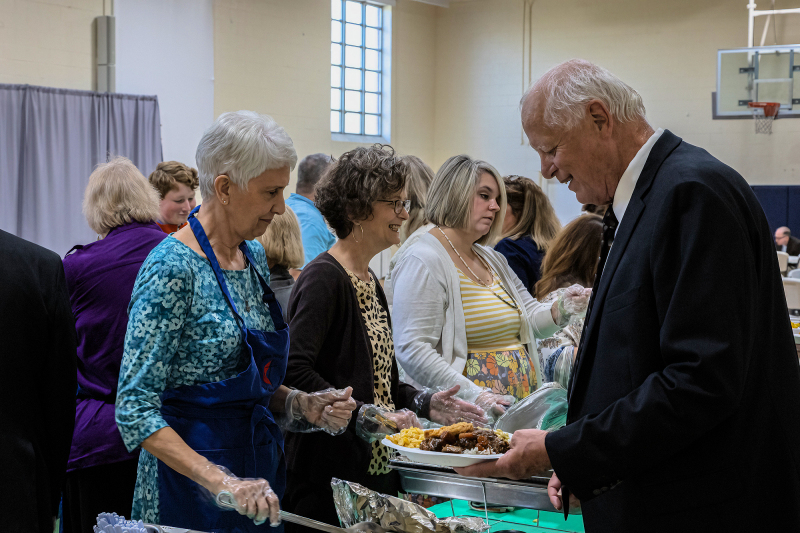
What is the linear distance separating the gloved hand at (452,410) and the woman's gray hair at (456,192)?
877mm

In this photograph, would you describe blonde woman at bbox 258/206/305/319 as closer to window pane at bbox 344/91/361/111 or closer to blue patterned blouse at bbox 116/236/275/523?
blue patterned blouse at bbox 116/236/275/523

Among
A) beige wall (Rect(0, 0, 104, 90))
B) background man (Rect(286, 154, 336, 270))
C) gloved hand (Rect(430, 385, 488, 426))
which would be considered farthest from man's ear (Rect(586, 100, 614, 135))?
beige wall (Rect(0, 0, 104, 90))

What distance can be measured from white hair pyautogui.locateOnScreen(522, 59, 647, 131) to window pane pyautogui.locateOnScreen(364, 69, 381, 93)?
998cm

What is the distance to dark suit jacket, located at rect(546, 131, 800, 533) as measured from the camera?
51.8 inches

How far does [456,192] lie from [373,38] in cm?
887

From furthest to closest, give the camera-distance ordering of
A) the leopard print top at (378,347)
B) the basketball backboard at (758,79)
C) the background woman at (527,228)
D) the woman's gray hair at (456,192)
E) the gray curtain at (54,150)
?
the basketball backboard at (758,79)
the gray curtain at (54,150)
the background woman at (527,228)
the woman's gray hair at (456,192)
the leopard print top at (378,347)

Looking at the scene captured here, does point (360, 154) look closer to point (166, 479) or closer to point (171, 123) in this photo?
point (166, 479)

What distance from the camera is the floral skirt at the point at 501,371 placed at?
2758mm

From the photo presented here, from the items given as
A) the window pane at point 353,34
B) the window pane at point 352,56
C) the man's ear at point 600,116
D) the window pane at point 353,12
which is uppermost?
the window pane at point 353,12

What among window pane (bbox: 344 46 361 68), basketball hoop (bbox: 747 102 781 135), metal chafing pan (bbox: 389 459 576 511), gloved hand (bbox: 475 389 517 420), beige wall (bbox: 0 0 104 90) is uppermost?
window pane (bbox: 344 46 361 68)

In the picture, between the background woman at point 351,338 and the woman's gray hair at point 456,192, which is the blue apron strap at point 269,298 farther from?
the woman's gray hair at point 456,192

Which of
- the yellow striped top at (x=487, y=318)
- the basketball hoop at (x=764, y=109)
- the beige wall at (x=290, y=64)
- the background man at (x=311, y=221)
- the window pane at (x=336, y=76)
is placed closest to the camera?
the yellow striped top at (x=487, y=318)

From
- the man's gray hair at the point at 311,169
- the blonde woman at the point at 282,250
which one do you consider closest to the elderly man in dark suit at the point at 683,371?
the blonde woman at the point at 282,250

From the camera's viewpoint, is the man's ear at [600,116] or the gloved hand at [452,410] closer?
the man's ear at [600,116]
